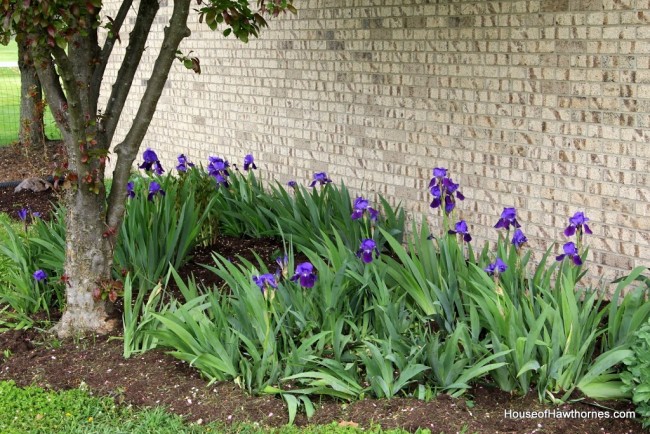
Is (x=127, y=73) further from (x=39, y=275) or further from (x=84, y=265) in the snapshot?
(x=39, y=275)

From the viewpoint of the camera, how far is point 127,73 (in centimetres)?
555

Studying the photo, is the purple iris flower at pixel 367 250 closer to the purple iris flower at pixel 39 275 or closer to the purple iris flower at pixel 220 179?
the purple iris flower at pixel 39 275

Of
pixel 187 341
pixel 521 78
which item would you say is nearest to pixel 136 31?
pixel 187 341

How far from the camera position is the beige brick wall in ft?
18.0

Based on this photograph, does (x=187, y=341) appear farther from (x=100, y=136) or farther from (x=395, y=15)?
(x=395, y=15)

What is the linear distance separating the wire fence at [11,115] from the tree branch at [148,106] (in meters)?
6.90

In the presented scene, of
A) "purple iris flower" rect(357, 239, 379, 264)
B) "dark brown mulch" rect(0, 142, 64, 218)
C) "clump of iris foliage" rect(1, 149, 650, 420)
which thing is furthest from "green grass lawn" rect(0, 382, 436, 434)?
"dark brown mulch" rect(0, 142, 64, 218)

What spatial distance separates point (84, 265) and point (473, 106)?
2985 mm

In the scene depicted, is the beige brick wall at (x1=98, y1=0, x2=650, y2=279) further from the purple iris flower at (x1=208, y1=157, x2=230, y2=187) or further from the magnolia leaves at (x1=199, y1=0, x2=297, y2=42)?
the magnolia leaves at (x1=199, y1=0, x2=297, y2=42)

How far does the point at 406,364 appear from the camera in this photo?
14.3ft

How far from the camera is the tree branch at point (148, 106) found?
526 cm

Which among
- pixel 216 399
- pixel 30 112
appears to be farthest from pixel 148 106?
pixel 30 112

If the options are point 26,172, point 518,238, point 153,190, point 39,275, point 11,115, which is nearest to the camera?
point 518,238

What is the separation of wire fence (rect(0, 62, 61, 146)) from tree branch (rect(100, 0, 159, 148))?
6788mm
